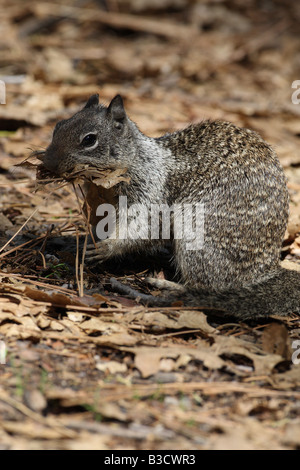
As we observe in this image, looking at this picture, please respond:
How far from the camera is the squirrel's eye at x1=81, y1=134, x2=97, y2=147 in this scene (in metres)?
4.76

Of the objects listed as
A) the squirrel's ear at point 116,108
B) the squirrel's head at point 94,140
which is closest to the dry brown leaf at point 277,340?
the squirrel's head at point 94,140

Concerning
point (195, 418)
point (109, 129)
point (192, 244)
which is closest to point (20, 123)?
point (109, 129)

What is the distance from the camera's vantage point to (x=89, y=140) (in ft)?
15.7

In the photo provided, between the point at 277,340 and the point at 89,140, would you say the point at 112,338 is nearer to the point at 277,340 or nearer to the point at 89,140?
the point at 277,340

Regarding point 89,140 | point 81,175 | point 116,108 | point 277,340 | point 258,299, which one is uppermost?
point 116,108

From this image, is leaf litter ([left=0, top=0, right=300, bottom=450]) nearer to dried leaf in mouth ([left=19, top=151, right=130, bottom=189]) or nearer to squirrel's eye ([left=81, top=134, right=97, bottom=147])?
dried leaf in mouth ([left=19, top=151, right=130, bottom=189])

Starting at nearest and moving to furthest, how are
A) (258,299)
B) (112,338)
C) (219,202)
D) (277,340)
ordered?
(112,338) → (277,340) → (258,299) → (219,202)

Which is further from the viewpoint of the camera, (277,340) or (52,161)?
(52,161)

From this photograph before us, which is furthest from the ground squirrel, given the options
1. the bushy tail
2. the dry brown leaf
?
the dry brown leaf

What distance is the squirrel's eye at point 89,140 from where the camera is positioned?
15.6 ft

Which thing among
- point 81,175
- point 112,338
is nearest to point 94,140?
point 81,175

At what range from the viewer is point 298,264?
213 inches

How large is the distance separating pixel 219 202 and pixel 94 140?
119cm
